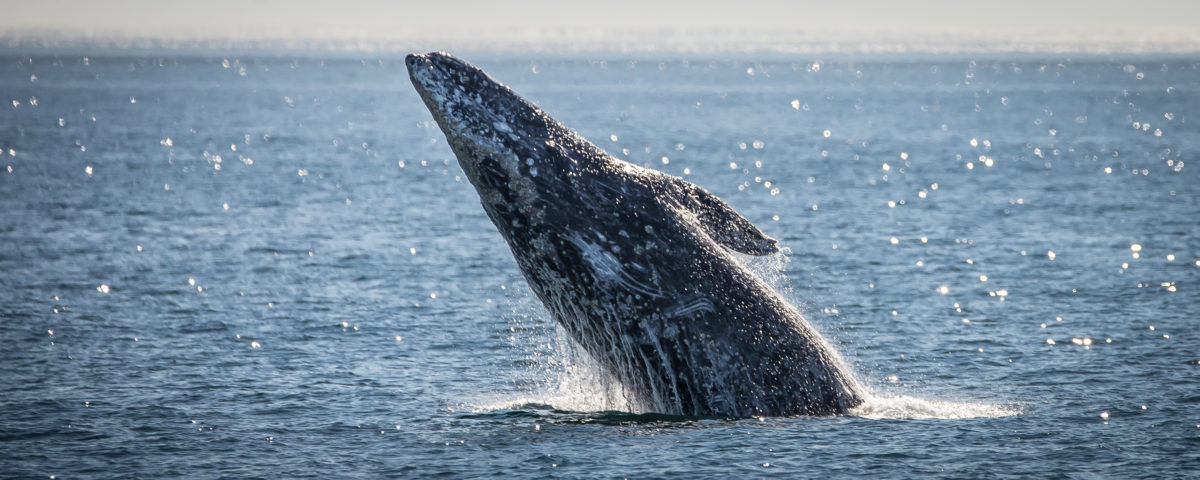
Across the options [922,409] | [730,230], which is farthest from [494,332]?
[730,230]

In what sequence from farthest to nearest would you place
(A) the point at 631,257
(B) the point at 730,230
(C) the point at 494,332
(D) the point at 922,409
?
1. (C) the point at 494,332
2. (D) the point at 922,409
3. (B) the point at 730,230
4. (A) the point at 631,257

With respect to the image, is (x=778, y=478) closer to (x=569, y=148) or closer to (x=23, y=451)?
(x=569, y=148)

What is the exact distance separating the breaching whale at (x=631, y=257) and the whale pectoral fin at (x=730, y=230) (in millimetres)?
12

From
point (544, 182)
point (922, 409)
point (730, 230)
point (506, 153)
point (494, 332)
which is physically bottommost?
point (922, 409)

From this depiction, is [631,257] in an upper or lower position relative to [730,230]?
lower

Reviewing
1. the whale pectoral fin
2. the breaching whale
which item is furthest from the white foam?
the whale pectoral fin

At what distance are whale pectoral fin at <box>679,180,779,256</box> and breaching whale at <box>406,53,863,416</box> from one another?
12 mm

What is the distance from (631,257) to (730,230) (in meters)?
1.10

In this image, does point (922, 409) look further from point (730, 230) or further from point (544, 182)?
point (544, 182)

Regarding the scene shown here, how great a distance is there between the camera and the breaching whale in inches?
480

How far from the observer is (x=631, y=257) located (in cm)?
1221

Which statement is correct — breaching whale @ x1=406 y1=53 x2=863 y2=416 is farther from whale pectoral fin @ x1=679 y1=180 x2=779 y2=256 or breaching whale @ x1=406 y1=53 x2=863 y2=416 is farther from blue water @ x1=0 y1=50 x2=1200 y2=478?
blue water @ x1=0 y1=50 x2=1200 y2=478

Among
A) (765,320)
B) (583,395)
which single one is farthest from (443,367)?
(765,320)

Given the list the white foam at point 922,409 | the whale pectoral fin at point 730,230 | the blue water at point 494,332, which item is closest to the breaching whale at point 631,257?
the whale pectoral fin at point 730,230
